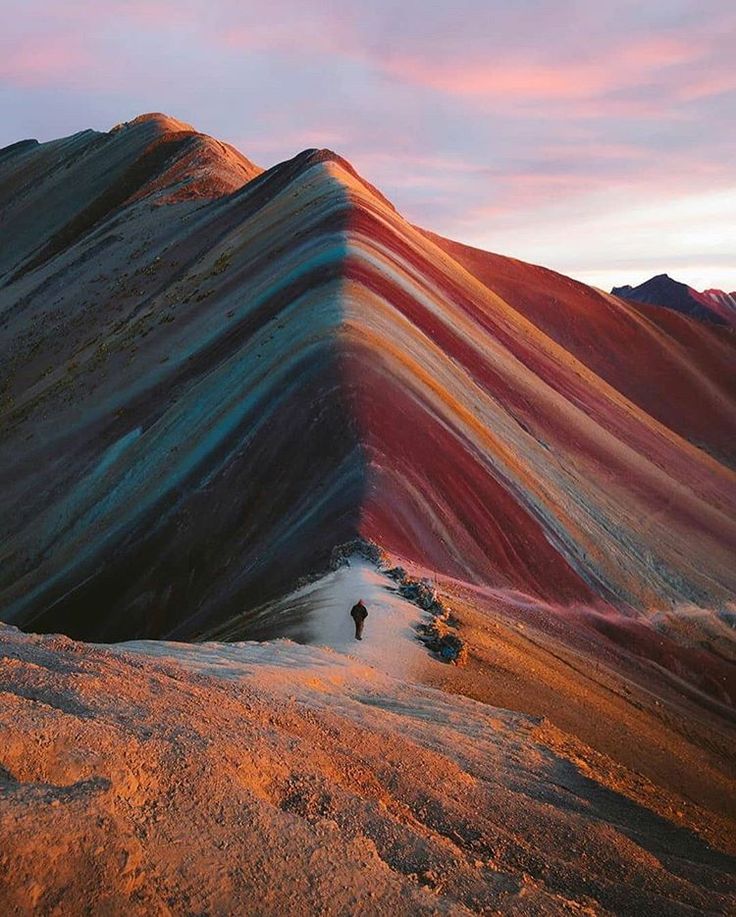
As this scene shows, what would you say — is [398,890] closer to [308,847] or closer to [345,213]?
[308,847]

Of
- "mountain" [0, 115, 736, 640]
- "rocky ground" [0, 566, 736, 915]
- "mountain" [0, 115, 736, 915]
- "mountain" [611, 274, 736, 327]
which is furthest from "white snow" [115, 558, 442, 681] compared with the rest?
"mountain" [611, 274, 736, 327]

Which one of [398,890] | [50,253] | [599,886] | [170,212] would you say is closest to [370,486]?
[599,886]

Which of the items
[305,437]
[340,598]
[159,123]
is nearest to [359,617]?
[340,598]

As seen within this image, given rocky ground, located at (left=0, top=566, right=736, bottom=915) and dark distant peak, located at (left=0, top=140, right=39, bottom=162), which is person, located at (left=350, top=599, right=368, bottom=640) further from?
dark distant peak, located at (left=0, top=140, right=39, bottom=162)

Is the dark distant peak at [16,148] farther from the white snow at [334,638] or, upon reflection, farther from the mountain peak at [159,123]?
the white snow at [334,638]

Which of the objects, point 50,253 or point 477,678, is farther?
point 50,253
